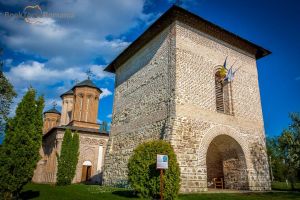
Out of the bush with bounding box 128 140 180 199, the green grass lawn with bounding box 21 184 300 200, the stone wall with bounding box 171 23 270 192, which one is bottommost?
the green grass lawn with bounding box 21 184 300 200

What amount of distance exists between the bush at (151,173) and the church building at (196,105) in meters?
1.39

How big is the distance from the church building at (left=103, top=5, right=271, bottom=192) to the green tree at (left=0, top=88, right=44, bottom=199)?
202 inches

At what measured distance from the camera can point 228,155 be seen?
12.4 m

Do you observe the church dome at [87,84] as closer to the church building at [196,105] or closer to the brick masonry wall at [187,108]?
the brick masonry wall at [187,108]

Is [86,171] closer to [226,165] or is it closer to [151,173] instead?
[226,165]

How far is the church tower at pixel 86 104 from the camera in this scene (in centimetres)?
2636

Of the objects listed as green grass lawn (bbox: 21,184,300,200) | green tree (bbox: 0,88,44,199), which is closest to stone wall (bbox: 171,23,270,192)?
green grass lawn (bbox: 21,184,300,200)

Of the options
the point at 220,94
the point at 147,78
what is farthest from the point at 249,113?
the point at 147,78

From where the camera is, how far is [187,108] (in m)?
10.8

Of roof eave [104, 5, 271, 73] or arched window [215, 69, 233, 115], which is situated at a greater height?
roof eave [104, 5, 271, 73]

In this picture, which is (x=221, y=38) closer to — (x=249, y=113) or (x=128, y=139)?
(x=249, y=113)

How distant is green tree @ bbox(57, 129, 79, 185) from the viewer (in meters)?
17.7

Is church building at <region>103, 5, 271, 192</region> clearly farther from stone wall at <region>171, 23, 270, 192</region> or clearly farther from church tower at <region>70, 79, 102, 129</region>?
church tower at <region>70, 79, 102, 129</region>

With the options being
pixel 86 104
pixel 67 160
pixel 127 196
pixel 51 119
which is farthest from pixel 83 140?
pixel 127 196
